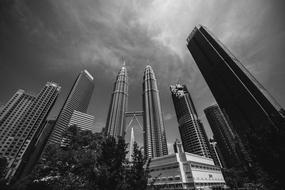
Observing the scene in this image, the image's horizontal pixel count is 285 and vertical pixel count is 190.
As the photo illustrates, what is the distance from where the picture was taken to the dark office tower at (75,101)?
126 metres

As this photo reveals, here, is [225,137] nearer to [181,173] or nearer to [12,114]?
[181,173]

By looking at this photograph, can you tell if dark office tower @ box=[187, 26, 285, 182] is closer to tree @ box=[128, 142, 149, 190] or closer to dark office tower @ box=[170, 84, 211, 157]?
tree @ box=[128, 142, 149, 190]

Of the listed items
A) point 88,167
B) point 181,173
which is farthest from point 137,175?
point 181,173

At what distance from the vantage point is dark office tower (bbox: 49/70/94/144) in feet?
414

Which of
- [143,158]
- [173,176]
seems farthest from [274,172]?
[173,176]

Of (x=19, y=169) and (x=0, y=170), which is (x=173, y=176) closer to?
(x=0, y=170)

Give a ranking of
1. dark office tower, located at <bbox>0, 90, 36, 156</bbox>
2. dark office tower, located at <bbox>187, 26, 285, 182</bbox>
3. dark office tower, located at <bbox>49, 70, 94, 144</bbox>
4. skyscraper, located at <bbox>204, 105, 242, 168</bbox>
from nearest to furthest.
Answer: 1. dark office tower, located at <bbox>187, 26, 285, 182</bbox>
2. dark office tower, located at <bbox>0, 90, 36, 156</bbox>
3. dark office tower, located at <bbox>49, 70, 94, 144</bbox>
4. skyscraper, located at <bbox>204, 105, 242, 168</bbox>

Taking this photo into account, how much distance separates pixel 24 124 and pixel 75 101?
51370 millimetres

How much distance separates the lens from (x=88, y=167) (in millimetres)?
17828

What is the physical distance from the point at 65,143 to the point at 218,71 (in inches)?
4027

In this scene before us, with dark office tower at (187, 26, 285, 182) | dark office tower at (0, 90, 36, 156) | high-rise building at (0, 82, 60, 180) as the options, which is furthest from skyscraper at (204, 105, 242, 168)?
dark office tower at (0, 90, 36, 156)

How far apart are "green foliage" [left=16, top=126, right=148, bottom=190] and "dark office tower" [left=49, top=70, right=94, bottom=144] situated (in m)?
117

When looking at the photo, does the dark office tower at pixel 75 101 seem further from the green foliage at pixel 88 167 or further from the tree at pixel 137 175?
the tree at pixel 137 175

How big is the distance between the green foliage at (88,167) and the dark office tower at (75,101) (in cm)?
11659
